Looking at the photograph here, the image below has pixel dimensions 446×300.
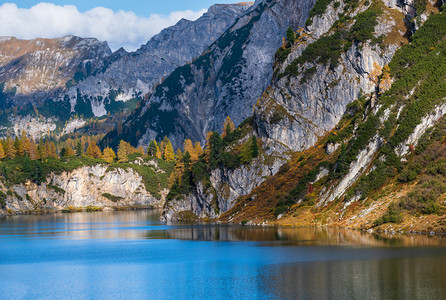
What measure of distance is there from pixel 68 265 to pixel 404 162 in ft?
236

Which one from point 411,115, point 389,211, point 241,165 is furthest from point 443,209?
point 241,165

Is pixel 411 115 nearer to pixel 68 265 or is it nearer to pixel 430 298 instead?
pixel 430 298

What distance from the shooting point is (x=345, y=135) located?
140 meters

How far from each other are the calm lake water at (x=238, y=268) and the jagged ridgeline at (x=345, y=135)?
12.7 meters

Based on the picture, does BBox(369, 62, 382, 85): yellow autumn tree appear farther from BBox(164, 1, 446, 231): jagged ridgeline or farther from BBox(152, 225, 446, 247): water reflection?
BBox(152, 225, 446, 247): water reflection

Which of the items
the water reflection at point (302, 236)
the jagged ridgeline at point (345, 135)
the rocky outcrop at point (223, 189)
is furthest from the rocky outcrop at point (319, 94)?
the water reflection at point (302, 236)

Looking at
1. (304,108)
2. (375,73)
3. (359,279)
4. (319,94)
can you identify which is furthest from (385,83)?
(359,279)

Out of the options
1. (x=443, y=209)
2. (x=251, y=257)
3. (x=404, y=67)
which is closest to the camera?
(x=251, y=257)

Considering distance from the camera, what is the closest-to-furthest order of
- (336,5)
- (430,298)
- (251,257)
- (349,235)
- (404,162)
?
(430,298) < (251,257) < (349,235) < (404,162) < (336,5)

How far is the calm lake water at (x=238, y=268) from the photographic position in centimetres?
5509

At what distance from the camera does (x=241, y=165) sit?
544 ft

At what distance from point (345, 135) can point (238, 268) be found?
79.5m

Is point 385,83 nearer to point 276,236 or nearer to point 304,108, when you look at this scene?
point 304,108

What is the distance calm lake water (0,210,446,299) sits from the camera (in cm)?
5509
